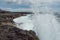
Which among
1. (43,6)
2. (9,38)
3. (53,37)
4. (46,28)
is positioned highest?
(43,6)

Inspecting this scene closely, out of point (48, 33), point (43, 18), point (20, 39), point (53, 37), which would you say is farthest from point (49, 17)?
point (20, 39)

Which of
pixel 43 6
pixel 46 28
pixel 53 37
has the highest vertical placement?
pixel 43 6

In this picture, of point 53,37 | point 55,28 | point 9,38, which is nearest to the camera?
point 9,38

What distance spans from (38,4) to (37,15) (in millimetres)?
4096

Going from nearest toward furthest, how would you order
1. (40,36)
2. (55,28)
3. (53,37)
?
(53,37)
(40,36)
(55,28)

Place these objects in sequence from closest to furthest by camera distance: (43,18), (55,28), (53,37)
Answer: (53,37), (55,28), (43,18)

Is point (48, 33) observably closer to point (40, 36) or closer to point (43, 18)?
point (40, 36)

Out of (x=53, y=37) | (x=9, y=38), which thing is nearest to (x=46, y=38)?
(x=53, y=37)

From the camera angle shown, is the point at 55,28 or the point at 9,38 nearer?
the point at 9,38

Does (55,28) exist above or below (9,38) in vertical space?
above

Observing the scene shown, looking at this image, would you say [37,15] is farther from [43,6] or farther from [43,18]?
[43,6]

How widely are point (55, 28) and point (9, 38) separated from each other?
7.03m

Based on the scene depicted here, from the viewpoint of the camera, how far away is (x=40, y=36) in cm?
2011

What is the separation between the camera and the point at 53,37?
18719 millimetres
